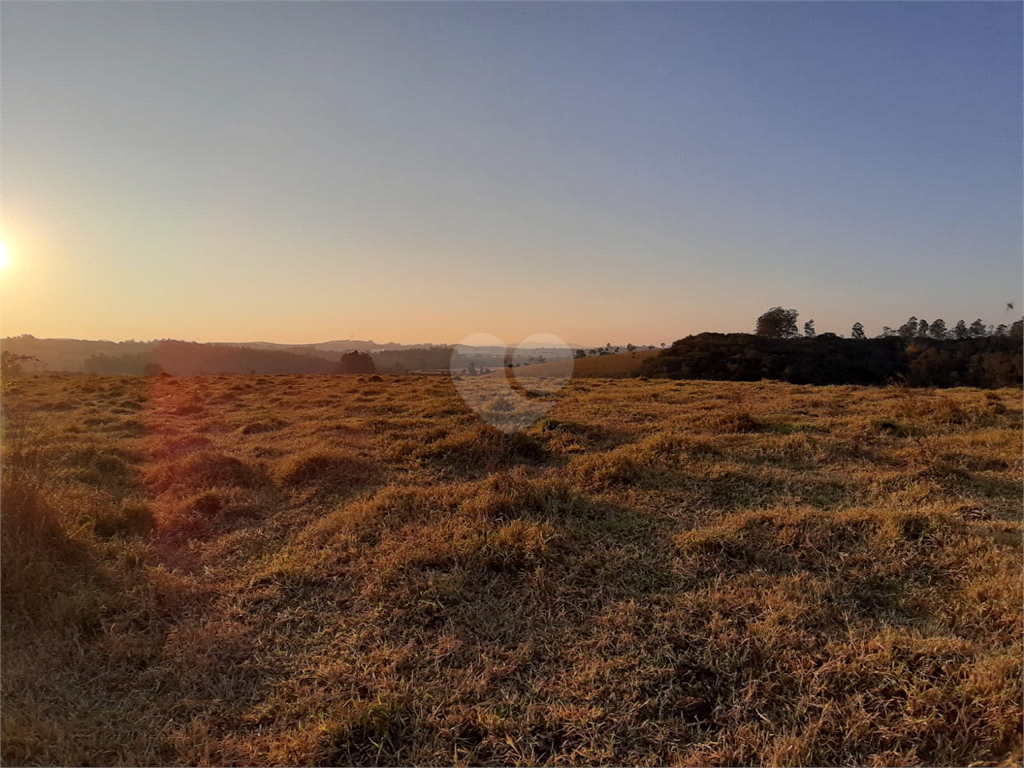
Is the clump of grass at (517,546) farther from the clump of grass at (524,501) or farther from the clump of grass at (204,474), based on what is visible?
the clump of grass at (204,474)

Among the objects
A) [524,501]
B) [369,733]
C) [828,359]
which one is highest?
[828,359]

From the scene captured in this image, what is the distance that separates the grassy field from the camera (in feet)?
10.2

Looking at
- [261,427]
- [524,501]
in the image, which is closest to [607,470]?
[524,501]

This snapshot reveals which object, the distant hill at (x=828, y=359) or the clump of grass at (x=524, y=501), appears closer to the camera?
the clump of grass at (x=524, y=501)

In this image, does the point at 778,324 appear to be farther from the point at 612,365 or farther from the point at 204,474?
the point at 204,474

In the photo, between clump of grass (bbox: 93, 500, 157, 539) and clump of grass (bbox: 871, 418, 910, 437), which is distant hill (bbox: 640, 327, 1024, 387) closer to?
clump of grass (bbox: 871, 418, 910, 437)

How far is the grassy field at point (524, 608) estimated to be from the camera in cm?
312

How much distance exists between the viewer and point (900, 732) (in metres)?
2.99

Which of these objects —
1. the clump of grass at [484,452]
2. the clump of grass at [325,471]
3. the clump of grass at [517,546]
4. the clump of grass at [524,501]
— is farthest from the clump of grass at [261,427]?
the clump of grass at [517,546]

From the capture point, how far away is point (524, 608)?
4410mm

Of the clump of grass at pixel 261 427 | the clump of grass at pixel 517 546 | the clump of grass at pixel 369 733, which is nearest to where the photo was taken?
the clump of grass at pixel 369 733

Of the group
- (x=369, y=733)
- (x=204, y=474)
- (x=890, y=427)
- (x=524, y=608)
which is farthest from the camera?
(x=890, y=427)

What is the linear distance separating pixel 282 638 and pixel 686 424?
896 centimetres

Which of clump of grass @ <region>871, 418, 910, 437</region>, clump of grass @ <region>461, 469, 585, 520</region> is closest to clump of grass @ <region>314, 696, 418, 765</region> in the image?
clump of grass @ <region>461, 469, 585, 520</region>
